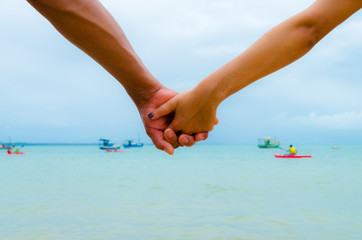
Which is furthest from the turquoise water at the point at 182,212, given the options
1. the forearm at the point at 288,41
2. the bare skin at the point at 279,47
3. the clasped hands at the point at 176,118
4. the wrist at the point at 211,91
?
the forearm at the point at 288,41

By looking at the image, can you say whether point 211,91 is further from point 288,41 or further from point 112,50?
point 112,50

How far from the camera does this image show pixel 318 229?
726cm

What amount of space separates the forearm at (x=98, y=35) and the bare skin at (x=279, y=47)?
455 mm

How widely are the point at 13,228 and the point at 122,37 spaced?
6456 mm

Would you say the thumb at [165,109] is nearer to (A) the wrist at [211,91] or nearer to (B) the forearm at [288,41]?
(A) the wrist at [211,91]

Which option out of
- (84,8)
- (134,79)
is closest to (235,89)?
(134,79)

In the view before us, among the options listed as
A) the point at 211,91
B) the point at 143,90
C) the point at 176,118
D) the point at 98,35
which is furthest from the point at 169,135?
the point at 98,35

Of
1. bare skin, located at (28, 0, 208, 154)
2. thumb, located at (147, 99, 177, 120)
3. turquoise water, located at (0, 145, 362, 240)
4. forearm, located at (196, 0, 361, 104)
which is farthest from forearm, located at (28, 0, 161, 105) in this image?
turquoise water, located at (0, 145, 362, 240)

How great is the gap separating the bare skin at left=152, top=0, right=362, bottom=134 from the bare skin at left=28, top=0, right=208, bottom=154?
45 cm

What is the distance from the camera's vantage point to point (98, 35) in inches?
81.1

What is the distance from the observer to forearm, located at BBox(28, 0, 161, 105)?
6.36ft

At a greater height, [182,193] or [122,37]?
[122,37]

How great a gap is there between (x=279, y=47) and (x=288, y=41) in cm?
5

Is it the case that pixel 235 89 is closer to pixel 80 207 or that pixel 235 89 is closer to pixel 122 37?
pixel 122 37
